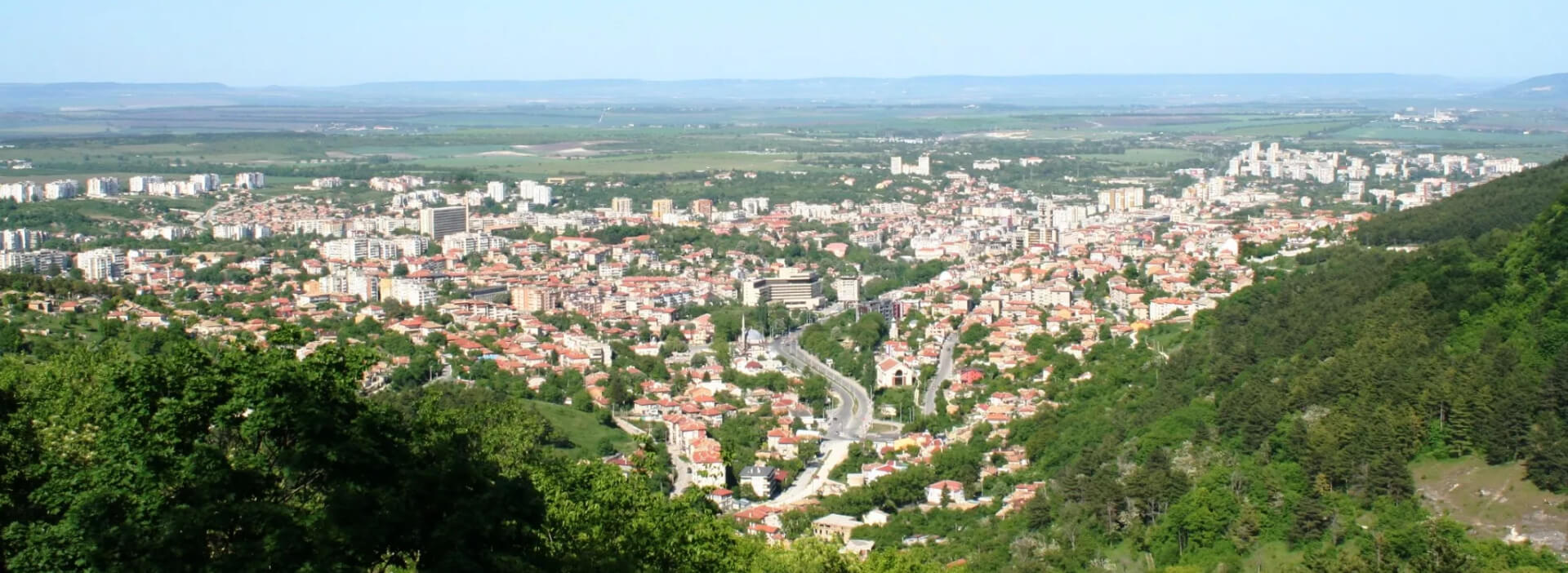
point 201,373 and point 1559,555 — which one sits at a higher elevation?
point 201,373

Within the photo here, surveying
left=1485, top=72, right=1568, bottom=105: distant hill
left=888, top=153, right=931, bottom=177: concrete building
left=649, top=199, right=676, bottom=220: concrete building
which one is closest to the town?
left=649, top=199, right=676, bottom=220: concrete building

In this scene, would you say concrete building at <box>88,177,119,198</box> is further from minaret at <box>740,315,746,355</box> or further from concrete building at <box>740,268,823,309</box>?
minaret at <box>740,315,746,355</box>

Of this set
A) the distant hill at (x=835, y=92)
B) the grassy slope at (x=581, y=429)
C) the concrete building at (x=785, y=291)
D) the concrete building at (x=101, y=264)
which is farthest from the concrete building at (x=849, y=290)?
the distant hill at (x=835, y=92)

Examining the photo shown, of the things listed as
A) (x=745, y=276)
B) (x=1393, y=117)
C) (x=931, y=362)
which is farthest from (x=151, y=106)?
(x=931, y=362)

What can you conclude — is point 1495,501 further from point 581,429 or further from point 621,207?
point 621,207

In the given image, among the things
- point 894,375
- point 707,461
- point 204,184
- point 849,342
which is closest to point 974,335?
point 849,342

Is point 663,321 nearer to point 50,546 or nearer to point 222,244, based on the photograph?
point 222,244
